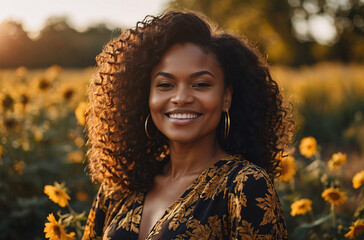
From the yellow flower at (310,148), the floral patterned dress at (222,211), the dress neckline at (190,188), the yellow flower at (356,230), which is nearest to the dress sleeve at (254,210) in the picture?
the floral patterned dress at (222,211)

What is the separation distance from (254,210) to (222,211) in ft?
0.52

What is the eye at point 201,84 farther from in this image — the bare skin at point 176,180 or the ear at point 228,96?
the bare skin at point 176,180

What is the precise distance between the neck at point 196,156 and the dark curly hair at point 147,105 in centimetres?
9

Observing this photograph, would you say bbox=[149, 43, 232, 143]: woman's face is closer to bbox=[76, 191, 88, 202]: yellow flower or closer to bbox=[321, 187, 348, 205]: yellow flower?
bbox=[321, 187, 348, 205]: yellow flower

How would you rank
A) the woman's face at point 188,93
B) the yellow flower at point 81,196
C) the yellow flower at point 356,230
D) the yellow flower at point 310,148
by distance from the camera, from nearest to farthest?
the woman's face at point 188,93, the yellow flower at point 356,230, the yellow flower at point 310,148, the yellow flower at point 81,196

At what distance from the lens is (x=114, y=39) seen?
229 cm

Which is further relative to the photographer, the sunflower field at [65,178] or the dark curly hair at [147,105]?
the sunflower field at [65,178]

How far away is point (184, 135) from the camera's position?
188 centimetres

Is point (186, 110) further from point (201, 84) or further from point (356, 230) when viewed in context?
point (356, 230)

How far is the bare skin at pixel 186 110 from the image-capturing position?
6.08 ft

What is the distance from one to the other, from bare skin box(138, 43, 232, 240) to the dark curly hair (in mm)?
69

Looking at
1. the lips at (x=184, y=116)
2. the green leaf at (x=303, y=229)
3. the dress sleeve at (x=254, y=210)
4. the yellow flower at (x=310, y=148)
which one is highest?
the yellow flower at (x=310, y=148)

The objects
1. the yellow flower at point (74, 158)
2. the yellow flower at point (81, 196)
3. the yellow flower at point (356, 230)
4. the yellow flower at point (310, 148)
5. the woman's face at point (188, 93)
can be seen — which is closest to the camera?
the woman's face at point (188, 93)

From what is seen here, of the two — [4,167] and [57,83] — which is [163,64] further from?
[57,83]
